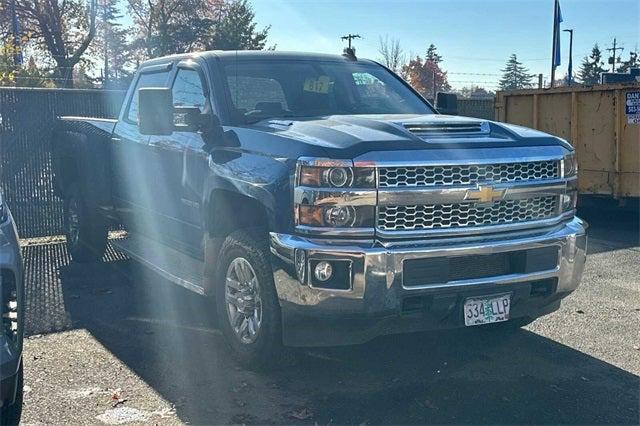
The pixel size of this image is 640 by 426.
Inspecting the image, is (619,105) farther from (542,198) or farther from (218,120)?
(218,120)

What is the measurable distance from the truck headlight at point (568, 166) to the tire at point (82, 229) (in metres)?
4.70

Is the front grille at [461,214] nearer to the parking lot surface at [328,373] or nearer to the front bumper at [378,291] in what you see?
the front bumper at [378,291]

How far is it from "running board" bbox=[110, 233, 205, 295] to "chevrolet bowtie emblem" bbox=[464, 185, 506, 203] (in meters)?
2.00

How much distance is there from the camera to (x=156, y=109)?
5102mm

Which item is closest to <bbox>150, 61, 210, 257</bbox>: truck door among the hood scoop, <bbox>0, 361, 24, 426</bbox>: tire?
the hood scoop

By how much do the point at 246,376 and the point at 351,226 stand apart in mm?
1256

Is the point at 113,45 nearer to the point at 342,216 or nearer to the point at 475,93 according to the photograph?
the point at 475,93

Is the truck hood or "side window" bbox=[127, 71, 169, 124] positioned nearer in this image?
the truck hood

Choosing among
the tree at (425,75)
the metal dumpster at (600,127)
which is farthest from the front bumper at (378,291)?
the tree at (425,75)

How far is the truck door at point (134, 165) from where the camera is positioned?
6.21 metres

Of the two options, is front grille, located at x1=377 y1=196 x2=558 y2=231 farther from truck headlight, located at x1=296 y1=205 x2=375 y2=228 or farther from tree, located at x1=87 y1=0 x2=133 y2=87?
tree, located at x1=87 y1=0 x2=133 y2=87

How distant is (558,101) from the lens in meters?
11.7

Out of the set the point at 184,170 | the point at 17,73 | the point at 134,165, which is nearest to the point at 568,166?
the point at 184,170

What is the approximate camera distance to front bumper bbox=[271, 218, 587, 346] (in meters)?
3.94
